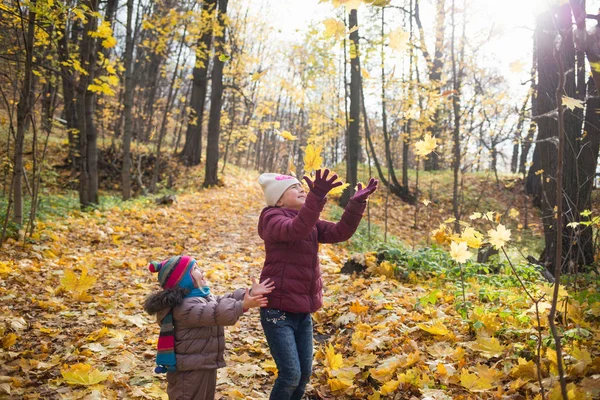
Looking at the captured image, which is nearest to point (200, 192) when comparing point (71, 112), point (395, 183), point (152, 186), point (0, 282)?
point (152, 186)

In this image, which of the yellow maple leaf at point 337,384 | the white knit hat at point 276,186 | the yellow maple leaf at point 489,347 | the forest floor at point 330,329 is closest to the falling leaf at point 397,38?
the white knit hat at point 276,186

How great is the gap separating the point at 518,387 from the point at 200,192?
40.7 ft

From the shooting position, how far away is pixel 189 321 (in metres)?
2.12

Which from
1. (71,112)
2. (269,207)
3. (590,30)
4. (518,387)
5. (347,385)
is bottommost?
(347,385)

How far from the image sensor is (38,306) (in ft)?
13.0

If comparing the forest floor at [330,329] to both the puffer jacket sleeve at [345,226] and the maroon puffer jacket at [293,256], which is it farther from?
the puffer jacket sleeve at [345,226]

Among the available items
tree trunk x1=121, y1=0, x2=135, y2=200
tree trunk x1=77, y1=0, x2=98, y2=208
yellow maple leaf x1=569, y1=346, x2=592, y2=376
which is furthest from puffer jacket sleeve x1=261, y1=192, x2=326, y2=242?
tree trunk x1=121, y1=0, x2=135, y2=200

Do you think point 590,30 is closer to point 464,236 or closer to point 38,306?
point 464,236

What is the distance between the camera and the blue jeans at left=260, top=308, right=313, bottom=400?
2131 millimetres

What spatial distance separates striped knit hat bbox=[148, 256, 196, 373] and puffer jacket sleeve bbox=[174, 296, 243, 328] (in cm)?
9

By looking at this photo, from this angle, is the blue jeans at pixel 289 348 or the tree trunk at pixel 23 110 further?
the tree trunk at pixel 23 110

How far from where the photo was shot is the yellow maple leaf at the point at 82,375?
8.73ft

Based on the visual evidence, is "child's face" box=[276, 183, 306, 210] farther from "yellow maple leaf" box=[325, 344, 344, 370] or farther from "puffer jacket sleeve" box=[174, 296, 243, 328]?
"yellow maple leaf" box=[325, 344, 344, 370]

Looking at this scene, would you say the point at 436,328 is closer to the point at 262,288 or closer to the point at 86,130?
the point at 262,288
